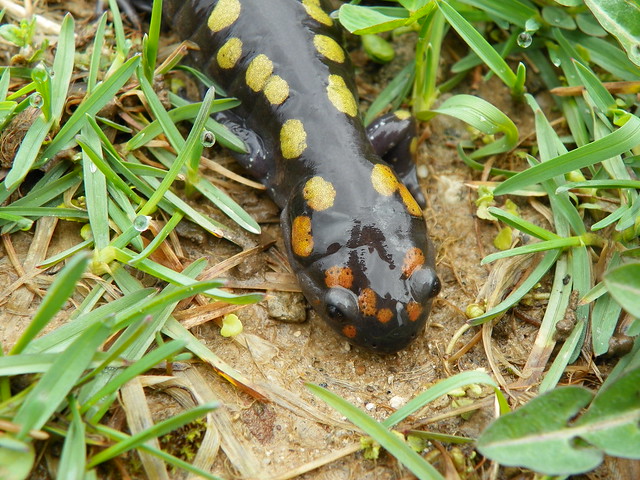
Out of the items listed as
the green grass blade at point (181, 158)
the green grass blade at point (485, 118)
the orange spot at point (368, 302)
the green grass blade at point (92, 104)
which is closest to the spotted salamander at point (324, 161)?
the orange spot at point (368, 302)

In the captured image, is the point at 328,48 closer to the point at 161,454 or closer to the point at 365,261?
the point at 365,261

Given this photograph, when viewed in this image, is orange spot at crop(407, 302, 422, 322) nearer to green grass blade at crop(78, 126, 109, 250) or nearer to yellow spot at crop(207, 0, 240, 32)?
green grass blade at crop(78, 126, 109, 250)

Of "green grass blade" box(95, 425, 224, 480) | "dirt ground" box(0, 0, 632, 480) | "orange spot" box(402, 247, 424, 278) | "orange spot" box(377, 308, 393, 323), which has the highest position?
"green grass blade" box(95, 425, 224, 480)

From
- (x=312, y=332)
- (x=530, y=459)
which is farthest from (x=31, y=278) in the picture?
(x=530, y=459)

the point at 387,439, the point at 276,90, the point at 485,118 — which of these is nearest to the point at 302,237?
the point at 276,90

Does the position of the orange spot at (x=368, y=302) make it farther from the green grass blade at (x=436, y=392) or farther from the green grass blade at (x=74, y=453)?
the green grass blade at (x=74, y=453)

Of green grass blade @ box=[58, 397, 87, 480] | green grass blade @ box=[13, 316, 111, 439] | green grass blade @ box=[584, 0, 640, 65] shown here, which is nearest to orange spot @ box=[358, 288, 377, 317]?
green grass blade @ box=[13, 316, 111, 439]
